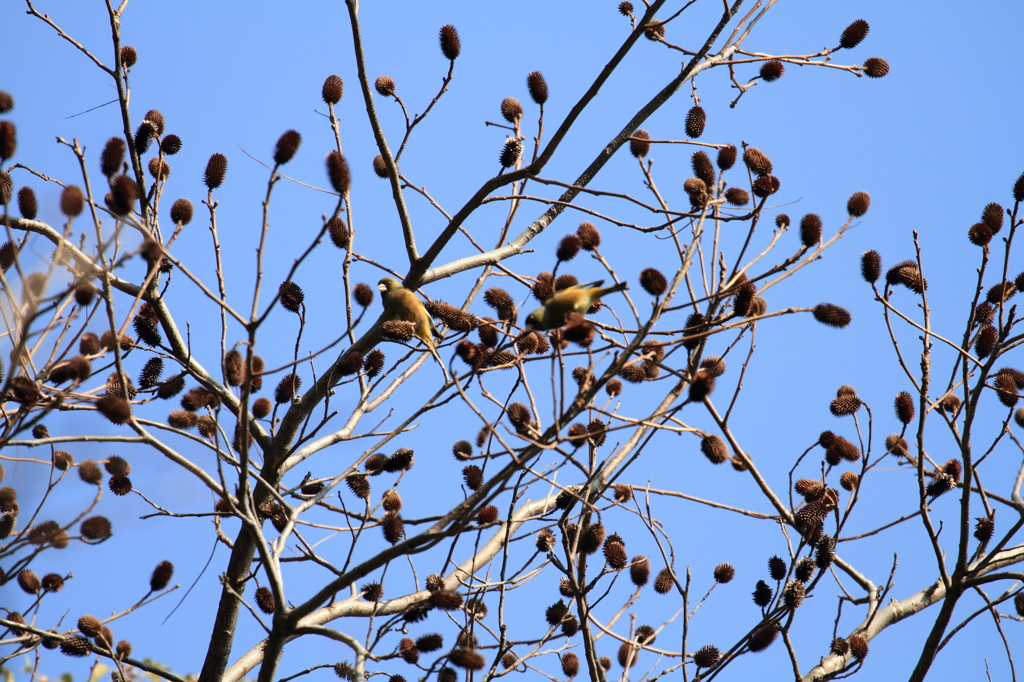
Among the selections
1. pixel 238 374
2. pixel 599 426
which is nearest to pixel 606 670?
pixel 599 426

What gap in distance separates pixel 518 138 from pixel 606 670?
11.3 ft

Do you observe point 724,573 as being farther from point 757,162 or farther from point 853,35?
point 853,35

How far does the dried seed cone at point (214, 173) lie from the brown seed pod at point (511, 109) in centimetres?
209

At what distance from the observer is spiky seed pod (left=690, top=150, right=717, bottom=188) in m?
4.72

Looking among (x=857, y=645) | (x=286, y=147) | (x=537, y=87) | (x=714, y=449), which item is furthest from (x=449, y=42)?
(x=857, y=645)

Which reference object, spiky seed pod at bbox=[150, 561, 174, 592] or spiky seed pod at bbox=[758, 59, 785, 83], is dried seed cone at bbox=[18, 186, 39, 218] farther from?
spiky seed pod at bbox=[758, 59, 785, 83]

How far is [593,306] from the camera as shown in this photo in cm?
470

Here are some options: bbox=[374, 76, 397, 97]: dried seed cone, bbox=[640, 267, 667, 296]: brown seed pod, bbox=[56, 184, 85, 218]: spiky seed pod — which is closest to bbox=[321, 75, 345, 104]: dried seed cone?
bbox=[374, 76, 397, 97]: dried seed cone

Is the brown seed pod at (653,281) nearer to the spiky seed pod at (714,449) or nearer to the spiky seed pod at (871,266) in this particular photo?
the spiky seed pod at (714,449)

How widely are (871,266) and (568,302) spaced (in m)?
1.74

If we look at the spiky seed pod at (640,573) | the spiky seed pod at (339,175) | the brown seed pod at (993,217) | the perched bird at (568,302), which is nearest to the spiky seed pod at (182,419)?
the spiky seed pod at (339,175)

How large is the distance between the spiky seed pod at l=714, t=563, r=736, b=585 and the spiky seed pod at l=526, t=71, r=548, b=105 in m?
3.07

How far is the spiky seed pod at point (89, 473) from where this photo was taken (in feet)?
14.7

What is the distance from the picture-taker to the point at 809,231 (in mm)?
3850
